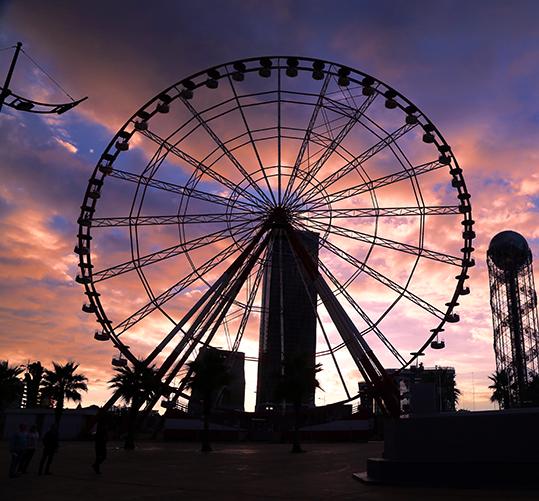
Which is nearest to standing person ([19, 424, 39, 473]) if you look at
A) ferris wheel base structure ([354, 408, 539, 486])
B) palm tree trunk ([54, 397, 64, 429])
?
ferris wheel base structure ([354, 408, 539, 486])

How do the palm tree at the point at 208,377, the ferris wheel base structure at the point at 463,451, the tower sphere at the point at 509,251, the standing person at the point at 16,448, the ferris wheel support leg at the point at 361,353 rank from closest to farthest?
1. the ferris wheel base structure at the point at 463,451
2. the standing person at the point at 16,448
3. the ferris wheel support leg at the point at 361,353
4. the palm tree at the point at 208,377
5. the tower sphere at the point at 509,251

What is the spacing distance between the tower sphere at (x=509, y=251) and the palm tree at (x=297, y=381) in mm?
42997

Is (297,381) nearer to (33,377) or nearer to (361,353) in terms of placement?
(361,353)

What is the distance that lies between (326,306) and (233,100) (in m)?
12.2

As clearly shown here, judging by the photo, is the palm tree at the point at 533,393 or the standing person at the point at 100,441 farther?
the palm tree at the point at 533,393

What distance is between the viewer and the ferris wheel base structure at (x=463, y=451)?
1363 cm

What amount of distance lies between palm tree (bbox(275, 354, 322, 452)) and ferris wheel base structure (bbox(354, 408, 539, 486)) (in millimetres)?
22638

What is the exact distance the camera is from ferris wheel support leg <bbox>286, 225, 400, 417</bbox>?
30.3 meters

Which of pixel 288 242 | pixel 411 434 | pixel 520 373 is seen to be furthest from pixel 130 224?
pixel 520 373

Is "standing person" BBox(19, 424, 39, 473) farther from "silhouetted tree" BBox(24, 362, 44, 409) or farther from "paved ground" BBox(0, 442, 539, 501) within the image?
"silhouetted tree" BBox(24, 362, 44, 409)

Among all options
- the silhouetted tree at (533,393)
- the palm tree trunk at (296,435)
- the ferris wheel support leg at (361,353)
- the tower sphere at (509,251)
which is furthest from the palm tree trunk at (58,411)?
the tower sphere at (509,251)

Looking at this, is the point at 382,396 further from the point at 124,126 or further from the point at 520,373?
the point at 520,373

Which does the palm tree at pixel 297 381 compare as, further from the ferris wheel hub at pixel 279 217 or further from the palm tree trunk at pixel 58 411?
the palm tree trunk at pixel 58 411

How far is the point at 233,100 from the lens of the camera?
3241cm
